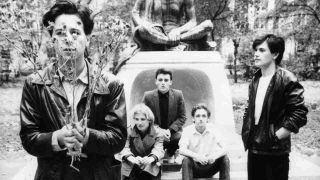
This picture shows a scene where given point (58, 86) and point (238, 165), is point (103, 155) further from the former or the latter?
point (238, 165)

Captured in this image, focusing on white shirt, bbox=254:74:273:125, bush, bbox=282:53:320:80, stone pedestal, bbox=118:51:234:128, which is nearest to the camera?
white shirt, bbox=254:74:273:125

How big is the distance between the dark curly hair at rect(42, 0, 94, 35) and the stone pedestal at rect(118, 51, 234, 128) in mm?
3435

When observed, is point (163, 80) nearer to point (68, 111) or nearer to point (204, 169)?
point (204, 169)

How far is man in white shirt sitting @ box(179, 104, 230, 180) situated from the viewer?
360 centimetres

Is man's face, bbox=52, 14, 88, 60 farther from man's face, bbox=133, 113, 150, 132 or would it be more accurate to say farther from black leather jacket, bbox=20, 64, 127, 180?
man's face, bbox=133, 113, 150, 132

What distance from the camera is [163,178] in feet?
13.6

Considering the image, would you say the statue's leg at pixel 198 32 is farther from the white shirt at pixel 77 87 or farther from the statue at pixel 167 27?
the white shirt at pixel 77 87

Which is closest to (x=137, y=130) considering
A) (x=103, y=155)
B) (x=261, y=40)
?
(x=261, y=40)

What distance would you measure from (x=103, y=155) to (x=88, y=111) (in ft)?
0.77

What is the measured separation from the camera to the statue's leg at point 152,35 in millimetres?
5906

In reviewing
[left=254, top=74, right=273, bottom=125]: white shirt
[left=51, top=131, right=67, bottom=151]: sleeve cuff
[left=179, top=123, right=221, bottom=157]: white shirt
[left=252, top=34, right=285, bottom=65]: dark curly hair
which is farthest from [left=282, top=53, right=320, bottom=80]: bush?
[left=51, top=131, right=67, bottom=151]: sleeve cuff

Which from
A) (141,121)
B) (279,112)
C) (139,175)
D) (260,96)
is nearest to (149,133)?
(141,121)

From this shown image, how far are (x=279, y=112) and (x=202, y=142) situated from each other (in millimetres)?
849

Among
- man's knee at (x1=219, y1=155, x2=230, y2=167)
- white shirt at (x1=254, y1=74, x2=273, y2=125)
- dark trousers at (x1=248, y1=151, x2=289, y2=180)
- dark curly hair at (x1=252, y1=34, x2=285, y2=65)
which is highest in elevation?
dark curly hair at (x1=252, y1=34, x2=285, y2=65)
